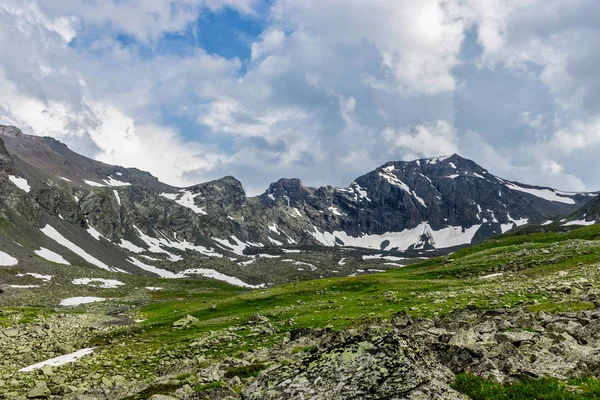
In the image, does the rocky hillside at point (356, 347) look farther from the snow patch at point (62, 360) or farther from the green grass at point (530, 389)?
the snow patch at point (62, 360)

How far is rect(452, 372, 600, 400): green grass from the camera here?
1086 centimetres

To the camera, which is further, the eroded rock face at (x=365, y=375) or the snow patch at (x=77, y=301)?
the snow patch at (x=77, y=301)

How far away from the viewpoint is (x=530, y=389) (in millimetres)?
11422

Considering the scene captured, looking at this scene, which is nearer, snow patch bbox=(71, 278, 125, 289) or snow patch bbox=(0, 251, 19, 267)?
snow patch bbox=(71, 278, 125, 289)

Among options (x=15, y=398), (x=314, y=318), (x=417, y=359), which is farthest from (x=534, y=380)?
(x=314, y=318)

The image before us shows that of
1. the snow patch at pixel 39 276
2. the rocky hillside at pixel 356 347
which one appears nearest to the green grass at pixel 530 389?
the rocky hillside at pixel 356 347

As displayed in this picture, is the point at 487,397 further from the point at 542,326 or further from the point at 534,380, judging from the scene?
the point at 542,326

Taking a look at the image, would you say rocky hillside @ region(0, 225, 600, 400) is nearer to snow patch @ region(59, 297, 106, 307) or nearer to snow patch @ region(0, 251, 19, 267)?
snow patch @ region(59, 297, 106, 307)

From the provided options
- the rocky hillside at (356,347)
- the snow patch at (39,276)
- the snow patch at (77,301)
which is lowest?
the snow patch at (77,301)

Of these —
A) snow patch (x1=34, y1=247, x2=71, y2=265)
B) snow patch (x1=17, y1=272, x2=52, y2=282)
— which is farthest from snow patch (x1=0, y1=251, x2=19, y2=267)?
snow patch (x1=34, y1=247, x2=71, y2=265)

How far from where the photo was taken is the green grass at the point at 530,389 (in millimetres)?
10859

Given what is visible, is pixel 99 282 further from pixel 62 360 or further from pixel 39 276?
pixel 62 360

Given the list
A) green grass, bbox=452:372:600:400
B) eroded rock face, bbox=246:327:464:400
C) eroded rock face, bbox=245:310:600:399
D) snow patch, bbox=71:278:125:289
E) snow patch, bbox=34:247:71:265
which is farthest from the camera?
snow patch, bbox=34:247:71:265

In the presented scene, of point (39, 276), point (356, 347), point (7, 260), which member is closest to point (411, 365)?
point (356, 347)
